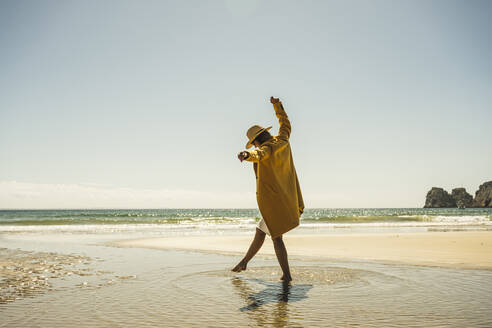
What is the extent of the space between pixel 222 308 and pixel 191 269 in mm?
2568

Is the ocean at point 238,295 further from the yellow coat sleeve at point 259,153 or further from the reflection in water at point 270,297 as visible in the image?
the yellow coat sleeve at point 259,153

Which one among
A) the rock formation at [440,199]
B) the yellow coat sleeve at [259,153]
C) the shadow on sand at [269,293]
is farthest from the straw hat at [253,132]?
the rock formation at [440,199]

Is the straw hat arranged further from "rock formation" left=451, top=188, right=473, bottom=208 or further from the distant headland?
"rock formation" left=451, top=188, right=473, bottom=208

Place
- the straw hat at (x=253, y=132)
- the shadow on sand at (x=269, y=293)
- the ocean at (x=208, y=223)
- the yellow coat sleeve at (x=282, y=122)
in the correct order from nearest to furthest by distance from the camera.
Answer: the shadow on sand at (x=269, y=293), the straw hat at (x=253, y=132), the yellow coat sleeve at (x=282, y=122), the ocean at (x=208, y=223)

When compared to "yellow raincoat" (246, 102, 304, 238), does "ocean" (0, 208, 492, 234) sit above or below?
below

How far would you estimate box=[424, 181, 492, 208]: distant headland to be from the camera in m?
113

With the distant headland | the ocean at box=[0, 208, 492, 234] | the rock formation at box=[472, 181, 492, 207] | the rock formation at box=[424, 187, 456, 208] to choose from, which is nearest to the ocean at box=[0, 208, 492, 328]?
the ocean at box=[0, 208, 492, 234]

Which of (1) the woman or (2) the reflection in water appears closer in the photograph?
(2) the reflection in water

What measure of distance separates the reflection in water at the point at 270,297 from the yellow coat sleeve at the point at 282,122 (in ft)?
6.58

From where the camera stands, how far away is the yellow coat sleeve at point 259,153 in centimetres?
426

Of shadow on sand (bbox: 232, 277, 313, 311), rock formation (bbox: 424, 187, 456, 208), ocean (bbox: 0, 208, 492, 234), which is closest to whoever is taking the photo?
shadow on sand (bbox: 232, 277, 313, 311)

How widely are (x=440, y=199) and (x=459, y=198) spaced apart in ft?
20.9

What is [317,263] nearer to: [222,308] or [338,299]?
[338,299]

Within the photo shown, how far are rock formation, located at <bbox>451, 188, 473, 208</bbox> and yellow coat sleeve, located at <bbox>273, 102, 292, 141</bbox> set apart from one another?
12975 cm
